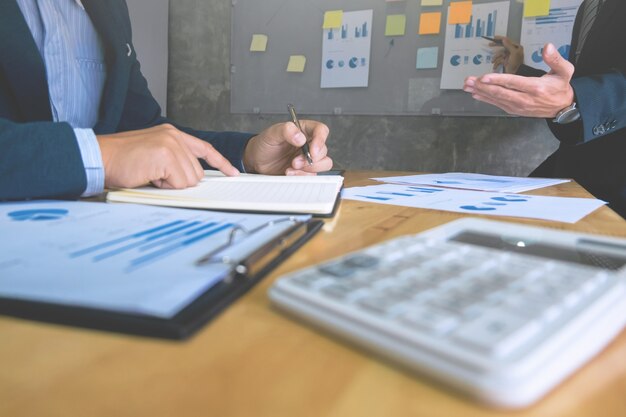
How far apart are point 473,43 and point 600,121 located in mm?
694

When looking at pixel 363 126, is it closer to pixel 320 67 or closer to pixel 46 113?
pixel 320 67

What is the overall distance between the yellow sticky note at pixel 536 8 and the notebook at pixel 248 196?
4.13 ft

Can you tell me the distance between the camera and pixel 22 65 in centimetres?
79

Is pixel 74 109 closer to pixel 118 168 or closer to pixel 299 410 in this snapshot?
pixel 118 168

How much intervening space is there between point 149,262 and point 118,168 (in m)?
0.34

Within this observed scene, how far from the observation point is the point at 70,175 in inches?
21.1

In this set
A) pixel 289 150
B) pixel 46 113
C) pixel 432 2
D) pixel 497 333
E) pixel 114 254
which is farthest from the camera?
pixel 432 2

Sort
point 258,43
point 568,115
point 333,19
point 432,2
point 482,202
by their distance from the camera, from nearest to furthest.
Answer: point 482,202 < point 568,115 < point 432,2 < point 333,19 < point 258,43

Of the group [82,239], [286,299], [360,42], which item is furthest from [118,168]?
[360,42]

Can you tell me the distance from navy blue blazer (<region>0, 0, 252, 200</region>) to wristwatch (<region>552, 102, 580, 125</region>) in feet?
2.47

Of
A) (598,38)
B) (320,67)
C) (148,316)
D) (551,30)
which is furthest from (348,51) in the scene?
(148,316)

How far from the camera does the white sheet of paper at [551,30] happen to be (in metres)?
1.53

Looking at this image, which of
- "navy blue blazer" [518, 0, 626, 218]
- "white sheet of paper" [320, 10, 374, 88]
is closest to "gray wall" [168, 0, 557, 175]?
"white sheet of paper" [320, 10, 374, 88]

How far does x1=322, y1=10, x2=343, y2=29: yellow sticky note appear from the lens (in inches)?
70.6
